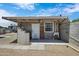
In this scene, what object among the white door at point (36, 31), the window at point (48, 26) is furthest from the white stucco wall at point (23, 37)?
the window at point (48, 26)

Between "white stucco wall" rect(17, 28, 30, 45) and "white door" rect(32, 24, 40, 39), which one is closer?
"white stucco wall" rect(17, 28, 30, 45)

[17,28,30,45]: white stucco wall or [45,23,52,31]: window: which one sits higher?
[45,23,52,31]: window

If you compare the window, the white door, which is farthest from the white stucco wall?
the window

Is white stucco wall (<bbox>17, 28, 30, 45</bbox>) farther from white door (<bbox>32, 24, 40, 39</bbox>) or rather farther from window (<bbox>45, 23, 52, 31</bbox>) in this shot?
window (<bbox>45, 23, 52, 31</bbox>)

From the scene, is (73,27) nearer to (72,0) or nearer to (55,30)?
(72,0)

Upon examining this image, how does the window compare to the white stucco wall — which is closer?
the white stucco wall

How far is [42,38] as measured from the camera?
16.2 metres

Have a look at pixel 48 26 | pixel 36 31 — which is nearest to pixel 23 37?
pixel 36 31

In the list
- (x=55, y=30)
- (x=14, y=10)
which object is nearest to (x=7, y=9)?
(x=14, y=10)

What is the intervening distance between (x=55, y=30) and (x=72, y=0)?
6.36m

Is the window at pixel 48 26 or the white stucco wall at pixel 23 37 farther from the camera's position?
the window at pixel 48 26

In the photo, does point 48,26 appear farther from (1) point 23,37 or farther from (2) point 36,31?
(1) point 23,37

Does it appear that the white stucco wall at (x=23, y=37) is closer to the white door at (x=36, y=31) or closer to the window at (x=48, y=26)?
the white door at (x=36, y=31)

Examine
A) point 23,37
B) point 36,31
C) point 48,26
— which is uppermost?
point 48,26
